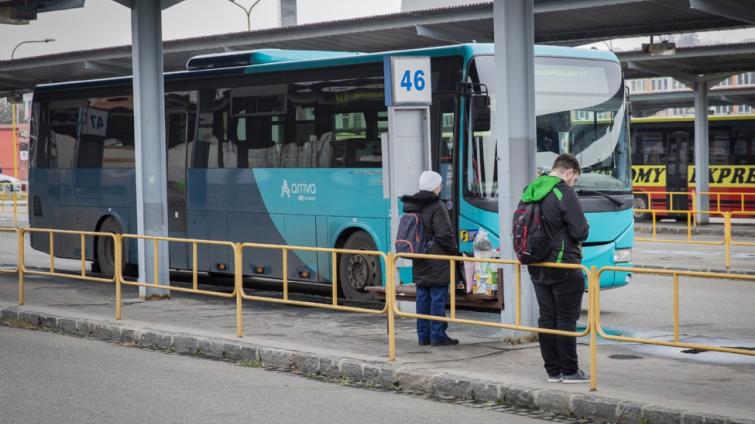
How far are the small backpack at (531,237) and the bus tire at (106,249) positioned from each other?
1276 cm

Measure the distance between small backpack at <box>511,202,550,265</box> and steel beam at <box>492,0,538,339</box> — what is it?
7.12 feet

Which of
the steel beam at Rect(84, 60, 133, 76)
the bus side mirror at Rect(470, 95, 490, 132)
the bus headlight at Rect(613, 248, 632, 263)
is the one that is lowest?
the bus headlight at Rect(613, 248, 632, 263)

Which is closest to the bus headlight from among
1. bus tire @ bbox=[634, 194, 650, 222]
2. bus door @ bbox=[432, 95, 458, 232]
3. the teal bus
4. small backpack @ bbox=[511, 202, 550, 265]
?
the teal bus

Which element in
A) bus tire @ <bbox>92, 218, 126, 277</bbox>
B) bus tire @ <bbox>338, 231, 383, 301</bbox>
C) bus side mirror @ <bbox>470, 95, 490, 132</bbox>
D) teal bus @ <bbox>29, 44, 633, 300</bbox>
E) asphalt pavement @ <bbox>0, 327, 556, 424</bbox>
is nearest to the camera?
asphalt pavement @ <bbox>0, 327, 556, 424</bbox>

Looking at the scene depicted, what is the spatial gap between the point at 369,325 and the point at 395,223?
121 cm

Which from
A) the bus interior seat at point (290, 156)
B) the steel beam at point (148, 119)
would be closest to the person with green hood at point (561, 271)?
the steel beam at point (148, 119)

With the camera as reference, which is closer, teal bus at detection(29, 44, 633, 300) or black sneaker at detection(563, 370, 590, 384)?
black sneaker at detection(563, 370, 590, 384)

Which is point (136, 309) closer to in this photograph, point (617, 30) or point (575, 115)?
point (575, 115)

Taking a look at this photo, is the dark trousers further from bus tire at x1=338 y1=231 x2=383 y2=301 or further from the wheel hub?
the wheel hub

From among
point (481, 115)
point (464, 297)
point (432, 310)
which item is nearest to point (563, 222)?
point (432, 310)

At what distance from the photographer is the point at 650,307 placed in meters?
16.6

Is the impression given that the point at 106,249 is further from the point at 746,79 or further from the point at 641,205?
the point at 746,79

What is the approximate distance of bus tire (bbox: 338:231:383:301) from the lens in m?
16.6

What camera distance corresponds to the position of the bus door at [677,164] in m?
41.3
